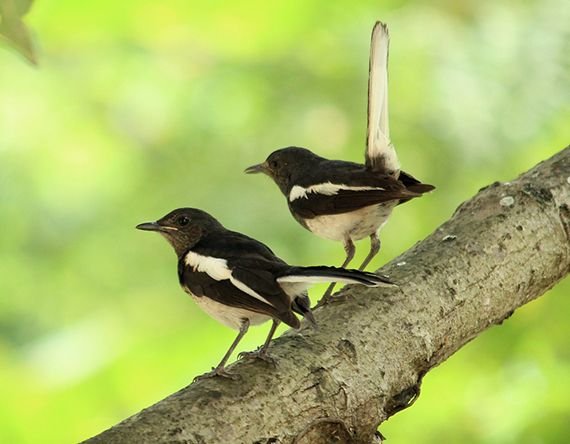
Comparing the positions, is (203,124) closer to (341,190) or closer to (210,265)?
(341,190)

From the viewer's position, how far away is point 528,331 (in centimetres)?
418

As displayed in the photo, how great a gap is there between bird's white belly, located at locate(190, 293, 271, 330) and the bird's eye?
60 centimetres

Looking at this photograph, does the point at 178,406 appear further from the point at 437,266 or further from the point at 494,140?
the point at 494,140

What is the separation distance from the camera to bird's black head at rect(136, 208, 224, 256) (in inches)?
148

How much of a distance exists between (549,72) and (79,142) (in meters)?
2.96

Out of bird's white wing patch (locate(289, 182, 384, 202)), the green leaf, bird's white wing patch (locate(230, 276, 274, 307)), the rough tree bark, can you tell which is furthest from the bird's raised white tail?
the green leaf

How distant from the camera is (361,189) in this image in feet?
11.9

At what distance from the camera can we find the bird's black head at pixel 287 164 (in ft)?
14.0

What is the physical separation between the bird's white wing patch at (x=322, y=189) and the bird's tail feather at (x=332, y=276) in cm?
84

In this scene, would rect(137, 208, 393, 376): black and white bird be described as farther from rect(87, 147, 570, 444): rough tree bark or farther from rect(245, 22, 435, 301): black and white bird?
rect(245, 22, 435, 301): black and white bird

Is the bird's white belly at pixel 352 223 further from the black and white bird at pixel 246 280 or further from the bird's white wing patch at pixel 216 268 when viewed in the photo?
the bird's white wing patch at pixel 216 268

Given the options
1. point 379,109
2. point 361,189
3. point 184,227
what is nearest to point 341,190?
point 361,189

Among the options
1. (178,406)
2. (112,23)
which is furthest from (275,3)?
(178,406)

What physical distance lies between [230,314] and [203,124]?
10.1ft
